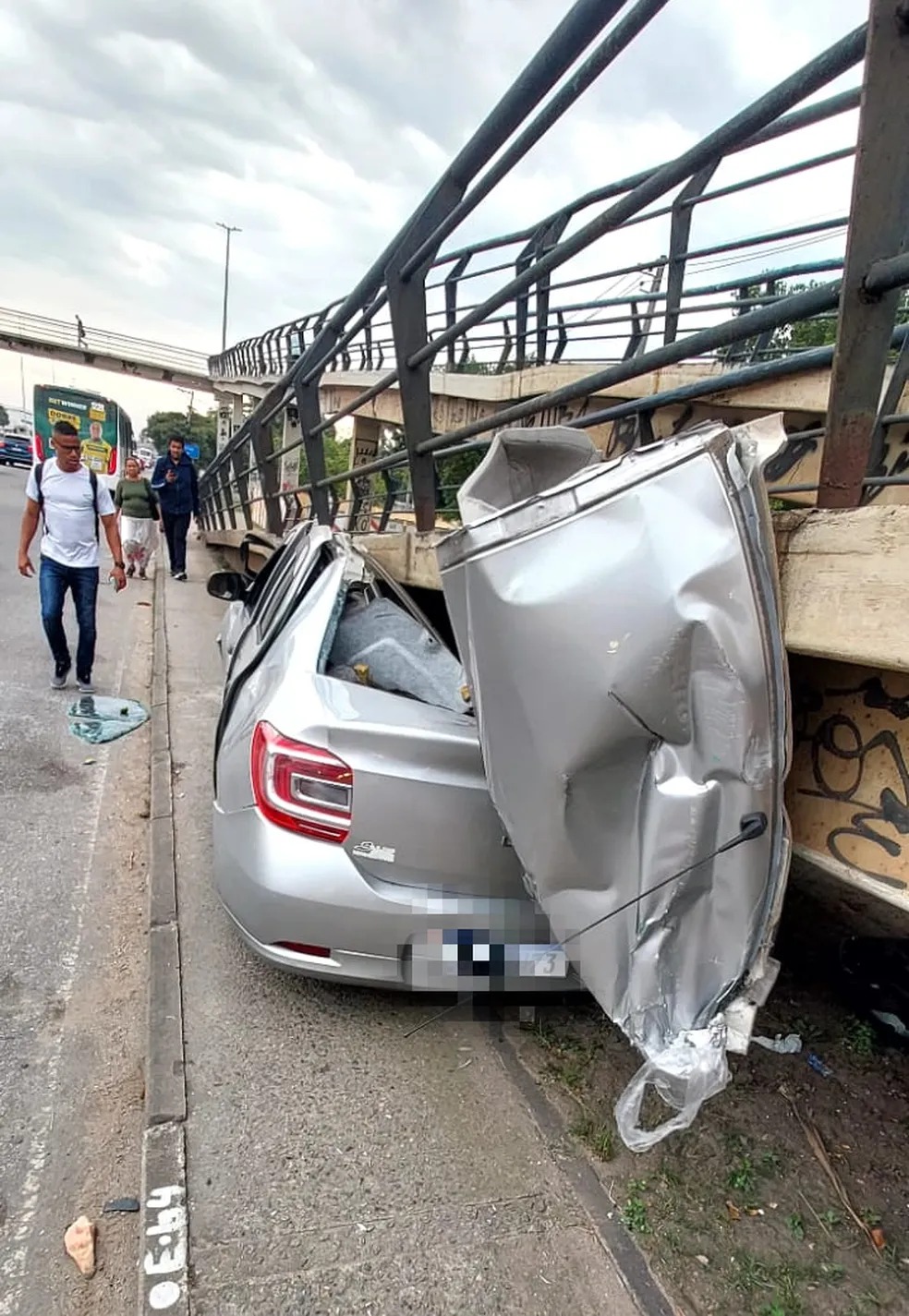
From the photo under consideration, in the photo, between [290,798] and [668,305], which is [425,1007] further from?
[668,305]

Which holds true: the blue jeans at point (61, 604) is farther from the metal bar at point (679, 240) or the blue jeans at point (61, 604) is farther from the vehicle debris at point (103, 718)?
the metal bar at point (679, 240)

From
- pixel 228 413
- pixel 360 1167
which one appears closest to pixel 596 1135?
pixel 360 1167

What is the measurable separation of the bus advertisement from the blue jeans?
2534cm

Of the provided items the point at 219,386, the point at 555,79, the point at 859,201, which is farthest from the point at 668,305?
the point at 219,386

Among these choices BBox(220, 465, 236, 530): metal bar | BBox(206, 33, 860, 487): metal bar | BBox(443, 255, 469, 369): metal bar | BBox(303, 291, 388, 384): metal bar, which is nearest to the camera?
BBox(206, 33, 860, 487): metal bar

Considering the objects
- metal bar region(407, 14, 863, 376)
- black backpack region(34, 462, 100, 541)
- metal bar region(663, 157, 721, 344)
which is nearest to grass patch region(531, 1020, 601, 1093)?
metal bar region(407, 14, 863, 376)

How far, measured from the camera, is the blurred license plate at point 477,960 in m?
2.42

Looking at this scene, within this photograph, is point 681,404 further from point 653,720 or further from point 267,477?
point 653,720

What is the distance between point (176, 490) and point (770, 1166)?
37.5ft

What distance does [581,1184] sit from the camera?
2.11 metres

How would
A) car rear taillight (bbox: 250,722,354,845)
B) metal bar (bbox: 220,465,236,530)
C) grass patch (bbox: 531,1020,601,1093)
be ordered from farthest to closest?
metal bar (bbox: 220,465,236,530)
grass patch (bbox: 531,1020,601,1093)
car rear taillight (bbox: 250,722,354,845)

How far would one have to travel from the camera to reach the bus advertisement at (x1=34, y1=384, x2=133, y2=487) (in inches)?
1153

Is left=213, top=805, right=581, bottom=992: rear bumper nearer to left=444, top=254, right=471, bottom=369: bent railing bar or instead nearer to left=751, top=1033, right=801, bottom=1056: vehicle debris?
left=751, top=1033, right=801, bottom=1056: vehicle debris

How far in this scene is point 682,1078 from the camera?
169cm
